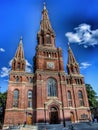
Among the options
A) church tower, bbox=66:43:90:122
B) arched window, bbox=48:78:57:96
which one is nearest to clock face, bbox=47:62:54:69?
arched window, bbox=48:78:57:96

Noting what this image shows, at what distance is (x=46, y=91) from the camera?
35.0 m

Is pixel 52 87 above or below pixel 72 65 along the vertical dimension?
below

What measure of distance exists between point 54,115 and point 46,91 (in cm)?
579

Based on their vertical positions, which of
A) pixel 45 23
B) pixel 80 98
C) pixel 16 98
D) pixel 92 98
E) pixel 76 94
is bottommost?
pixel 16 98

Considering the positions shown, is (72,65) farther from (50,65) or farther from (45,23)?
(45,23)

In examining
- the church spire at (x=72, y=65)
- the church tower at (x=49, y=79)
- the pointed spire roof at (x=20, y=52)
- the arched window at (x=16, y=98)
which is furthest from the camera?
the church spire at (x=72, y=65)

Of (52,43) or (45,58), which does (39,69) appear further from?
(52,43)

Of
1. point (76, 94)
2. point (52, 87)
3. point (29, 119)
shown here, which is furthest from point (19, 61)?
point (76, 94)

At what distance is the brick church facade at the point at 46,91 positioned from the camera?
32312mm

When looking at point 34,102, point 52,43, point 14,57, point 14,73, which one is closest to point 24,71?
point 14,73

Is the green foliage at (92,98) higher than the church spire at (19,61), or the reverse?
the church spire at (19,61)

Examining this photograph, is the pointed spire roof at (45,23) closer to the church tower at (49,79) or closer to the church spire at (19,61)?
the church tower at (49,79)

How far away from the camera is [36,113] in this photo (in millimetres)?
31938

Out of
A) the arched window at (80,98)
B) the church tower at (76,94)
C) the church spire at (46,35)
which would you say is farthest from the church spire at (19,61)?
the arched window at (80,98)
